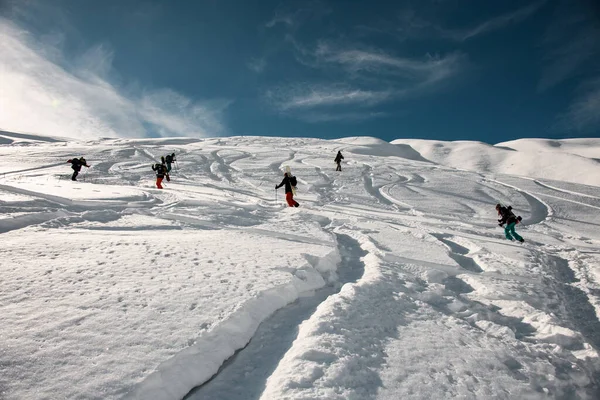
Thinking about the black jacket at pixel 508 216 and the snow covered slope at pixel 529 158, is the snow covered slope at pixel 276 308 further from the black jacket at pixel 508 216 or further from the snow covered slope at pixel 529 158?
the snow covered slope at pixel 529 158

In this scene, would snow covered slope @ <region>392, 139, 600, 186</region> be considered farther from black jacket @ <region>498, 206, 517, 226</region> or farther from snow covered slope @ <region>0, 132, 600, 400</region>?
snow covered slope @ <region>0, 132, 600, 400</region>

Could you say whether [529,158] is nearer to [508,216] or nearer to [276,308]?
[508,216]

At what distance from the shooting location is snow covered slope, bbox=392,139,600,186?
33156 mm

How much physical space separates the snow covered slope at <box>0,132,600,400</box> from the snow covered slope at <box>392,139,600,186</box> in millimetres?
31002

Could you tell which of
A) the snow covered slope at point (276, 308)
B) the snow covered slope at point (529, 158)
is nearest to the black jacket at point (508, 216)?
the snow covered slope at point (276, 308)

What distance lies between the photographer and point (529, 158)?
41.5 meters

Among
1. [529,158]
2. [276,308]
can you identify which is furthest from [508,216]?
[529,158]

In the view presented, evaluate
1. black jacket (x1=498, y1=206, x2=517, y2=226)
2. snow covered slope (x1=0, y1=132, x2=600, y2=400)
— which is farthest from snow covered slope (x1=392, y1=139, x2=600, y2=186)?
snow covered slope (x1=0, y1=132, x2=600, y2=400)

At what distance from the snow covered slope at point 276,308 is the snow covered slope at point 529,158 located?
31002 mm

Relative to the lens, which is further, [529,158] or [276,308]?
[529,158]

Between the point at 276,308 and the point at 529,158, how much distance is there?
159 ft

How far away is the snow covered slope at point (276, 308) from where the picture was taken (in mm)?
2768

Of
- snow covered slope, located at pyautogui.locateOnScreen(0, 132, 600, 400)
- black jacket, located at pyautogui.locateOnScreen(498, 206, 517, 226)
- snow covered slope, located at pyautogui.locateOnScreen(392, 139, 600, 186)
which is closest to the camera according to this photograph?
snow covered slope, located at pyautogui.locateOnScreen(0, 132, 600, 400)

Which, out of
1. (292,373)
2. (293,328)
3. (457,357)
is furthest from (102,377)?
(457,357)
